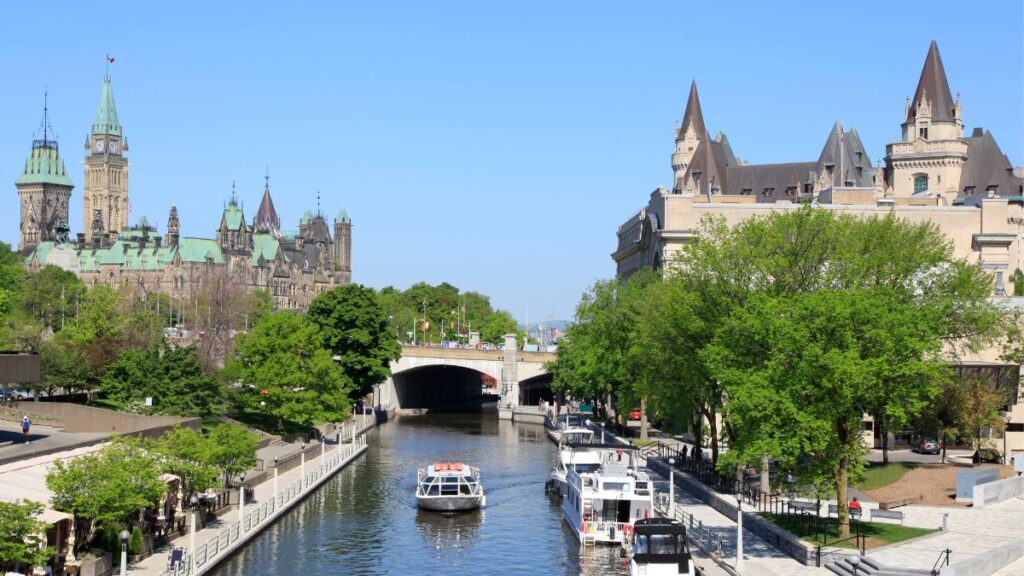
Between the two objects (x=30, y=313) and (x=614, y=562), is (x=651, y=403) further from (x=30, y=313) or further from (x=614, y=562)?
(x=30, y=313)

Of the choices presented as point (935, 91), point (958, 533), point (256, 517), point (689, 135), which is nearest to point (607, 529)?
point (958, 533)

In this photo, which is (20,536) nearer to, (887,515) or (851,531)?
(851,531)

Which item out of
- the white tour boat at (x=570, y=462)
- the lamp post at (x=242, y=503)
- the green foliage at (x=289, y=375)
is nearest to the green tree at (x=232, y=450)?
the lamp post at (x=242, y=503)

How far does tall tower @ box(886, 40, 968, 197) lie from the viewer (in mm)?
131875

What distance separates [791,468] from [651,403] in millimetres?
27682

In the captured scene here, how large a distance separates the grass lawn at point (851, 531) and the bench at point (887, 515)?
2.38 feet

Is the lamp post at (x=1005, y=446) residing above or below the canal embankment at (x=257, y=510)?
above

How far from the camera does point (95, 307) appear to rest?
101 m

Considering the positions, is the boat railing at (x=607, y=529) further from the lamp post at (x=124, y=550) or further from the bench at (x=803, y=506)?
the lamp post at (x=124, y=550)

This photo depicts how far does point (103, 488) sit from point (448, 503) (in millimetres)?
24863

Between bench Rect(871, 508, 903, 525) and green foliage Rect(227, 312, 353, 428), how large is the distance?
44.4m

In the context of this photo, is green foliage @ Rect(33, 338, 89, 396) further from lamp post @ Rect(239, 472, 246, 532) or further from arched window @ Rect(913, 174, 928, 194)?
arched window @ Rect(913, 174, 928, 194)

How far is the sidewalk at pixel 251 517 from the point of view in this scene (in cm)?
4506

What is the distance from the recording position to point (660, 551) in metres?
44.8
